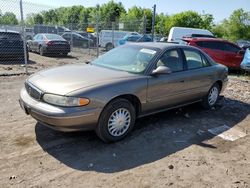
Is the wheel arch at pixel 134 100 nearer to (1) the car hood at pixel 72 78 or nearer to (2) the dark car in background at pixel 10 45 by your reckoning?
(1) the car hood at pixel 72 78

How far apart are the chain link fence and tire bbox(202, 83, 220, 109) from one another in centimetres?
612

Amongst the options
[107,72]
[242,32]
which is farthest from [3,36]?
[242,32]

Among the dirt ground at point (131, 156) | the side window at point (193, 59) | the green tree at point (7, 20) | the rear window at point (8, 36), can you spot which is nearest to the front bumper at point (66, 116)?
the dirt ground at point (131, 156)

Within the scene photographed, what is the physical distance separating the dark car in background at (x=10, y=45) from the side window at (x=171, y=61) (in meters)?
9.50

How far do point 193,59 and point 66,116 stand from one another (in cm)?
337

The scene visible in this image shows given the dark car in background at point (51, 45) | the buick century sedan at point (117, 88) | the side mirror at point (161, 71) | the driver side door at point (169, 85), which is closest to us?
the buick century sedan at point (117, 88)

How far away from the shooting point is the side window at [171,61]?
215 inches

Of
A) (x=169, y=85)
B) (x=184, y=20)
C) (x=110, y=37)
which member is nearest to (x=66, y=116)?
(x=169, y=85)

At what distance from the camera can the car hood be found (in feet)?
14.2

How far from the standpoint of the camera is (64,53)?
17.7 m

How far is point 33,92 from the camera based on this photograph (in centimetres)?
456

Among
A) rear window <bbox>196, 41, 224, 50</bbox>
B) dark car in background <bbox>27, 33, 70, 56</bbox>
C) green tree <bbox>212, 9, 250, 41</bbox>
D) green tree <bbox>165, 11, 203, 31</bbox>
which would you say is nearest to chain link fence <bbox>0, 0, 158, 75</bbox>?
dark car in background <bbox>27, 33, 70, 56</bbox>

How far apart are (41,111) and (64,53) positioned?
45.8ft

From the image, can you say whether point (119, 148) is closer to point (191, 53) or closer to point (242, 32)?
point (191, 53)
